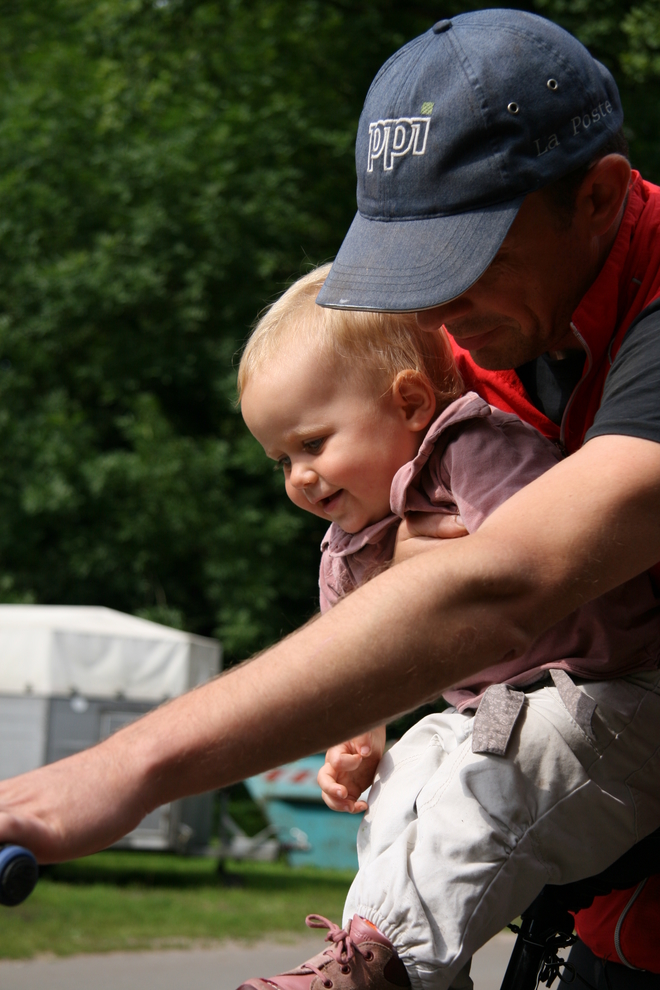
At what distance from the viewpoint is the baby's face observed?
6.23ft

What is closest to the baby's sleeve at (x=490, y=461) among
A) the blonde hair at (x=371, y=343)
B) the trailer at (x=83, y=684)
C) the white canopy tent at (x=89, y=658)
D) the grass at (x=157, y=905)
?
the blonde hair at (x=371, y=343)

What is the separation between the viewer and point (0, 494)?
1395cm

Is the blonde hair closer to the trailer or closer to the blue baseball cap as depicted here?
the blue baseball cap

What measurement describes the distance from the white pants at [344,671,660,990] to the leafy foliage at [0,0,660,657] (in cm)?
1179

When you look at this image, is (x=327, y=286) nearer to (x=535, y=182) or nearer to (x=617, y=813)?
(x=535, y=182)

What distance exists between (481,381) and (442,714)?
24.4 inches

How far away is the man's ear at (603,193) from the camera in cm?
158

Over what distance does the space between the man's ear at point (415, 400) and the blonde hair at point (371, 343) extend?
0.02m

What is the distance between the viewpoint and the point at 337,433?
191cm

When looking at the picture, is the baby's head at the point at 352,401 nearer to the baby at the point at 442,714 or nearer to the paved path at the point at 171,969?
the baby at the point at 442,714

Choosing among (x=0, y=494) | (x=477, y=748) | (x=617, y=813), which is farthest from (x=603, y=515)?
(x=0, y=494)

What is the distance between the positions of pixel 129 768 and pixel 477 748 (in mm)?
648

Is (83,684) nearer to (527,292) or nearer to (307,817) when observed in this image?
(307,817)

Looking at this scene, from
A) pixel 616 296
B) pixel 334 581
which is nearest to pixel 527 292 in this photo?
pixel 616 296
